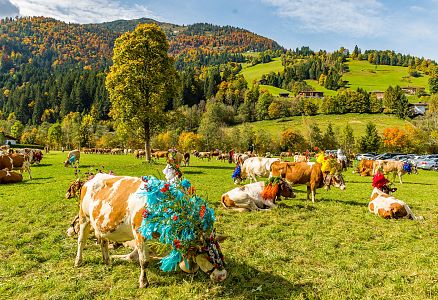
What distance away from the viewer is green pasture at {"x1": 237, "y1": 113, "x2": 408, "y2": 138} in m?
113

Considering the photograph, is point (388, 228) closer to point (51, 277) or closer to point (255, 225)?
point (255, 225)

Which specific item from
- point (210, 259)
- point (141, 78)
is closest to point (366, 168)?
point (141, 78)

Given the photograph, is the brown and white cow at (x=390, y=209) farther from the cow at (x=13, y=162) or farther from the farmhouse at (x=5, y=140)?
the farmhouse at (x=5, y=140)

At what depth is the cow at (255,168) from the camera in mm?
22172

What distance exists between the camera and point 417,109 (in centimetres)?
14138

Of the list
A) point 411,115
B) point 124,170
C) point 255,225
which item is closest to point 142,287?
point 255,225

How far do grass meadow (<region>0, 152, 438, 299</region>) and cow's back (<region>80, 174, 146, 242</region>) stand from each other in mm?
1151

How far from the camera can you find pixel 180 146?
9925 centimetres

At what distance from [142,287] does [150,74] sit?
30925 mm

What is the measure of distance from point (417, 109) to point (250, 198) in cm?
15373

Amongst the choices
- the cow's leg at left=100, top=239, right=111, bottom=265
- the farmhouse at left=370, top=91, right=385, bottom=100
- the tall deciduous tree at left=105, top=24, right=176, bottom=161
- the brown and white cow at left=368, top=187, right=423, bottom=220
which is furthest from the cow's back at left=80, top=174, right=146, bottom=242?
the farmhouse at left=370, top=91, right=385, bottom=100

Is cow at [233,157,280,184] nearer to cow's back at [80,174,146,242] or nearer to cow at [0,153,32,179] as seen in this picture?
cow's back at [80,174,146,242]

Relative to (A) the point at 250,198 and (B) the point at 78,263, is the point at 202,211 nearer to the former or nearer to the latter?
(B) the point at 78,263

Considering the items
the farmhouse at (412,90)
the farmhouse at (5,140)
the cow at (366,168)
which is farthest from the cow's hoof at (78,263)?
the farmhouse at (412,90)
